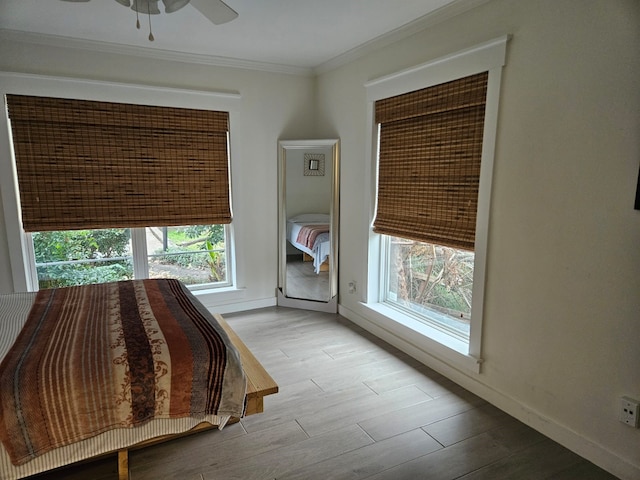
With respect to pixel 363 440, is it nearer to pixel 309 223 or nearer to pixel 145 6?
pixel 309 223

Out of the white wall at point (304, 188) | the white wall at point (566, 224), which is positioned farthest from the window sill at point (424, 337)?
the white wall at point (304, 188)

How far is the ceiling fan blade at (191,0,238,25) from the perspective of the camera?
1965 millimetres

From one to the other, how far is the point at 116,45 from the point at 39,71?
0.62 m

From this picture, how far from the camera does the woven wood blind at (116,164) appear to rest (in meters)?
3.20

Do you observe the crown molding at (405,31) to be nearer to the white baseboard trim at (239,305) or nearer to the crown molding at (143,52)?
the crown molding at (143,52)

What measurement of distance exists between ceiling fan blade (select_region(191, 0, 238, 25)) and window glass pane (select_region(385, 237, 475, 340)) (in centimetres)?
202

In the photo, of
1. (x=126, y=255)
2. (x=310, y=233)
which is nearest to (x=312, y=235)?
(x=310, y=233)

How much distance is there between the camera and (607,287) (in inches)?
73.7

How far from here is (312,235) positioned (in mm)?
4168

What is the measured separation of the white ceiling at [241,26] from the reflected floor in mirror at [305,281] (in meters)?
2.05

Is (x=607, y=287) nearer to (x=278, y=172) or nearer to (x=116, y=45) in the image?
(x=278, y=172)

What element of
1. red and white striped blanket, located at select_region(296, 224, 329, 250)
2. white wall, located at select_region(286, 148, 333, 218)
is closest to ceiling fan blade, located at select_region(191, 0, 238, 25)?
white wall, located at select_region(286, 148, 333, 218)

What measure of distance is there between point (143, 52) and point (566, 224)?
3465 mm

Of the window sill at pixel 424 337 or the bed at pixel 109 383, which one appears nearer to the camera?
the bed at pixel 109 383
